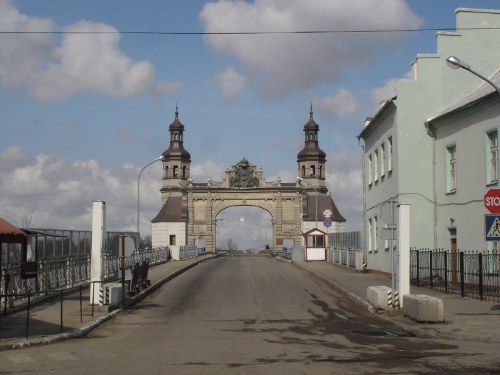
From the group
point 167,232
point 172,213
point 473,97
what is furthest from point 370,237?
point 172,213

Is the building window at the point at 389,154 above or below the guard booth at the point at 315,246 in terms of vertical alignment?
above

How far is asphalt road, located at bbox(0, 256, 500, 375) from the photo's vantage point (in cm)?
1132

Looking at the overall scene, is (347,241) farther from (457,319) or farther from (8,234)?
(8,234)

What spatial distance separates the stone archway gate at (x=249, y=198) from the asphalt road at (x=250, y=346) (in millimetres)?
101296

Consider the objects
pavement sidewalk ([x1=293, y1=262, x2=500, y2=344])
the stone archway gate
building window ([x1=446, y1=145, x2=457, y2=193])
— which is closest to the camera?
pavement sidewalk ([x1=293, y1=262, x2=500, y2=344])

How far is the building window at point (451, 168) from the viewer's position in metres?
31.4

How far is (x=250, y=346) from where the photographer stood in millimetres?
13984

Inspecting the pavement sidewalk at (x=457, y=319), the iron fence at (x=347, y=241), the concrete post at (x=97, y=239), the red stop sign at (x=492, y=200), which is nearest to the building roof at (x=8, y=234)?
the concrete post at (x=97, y=239)

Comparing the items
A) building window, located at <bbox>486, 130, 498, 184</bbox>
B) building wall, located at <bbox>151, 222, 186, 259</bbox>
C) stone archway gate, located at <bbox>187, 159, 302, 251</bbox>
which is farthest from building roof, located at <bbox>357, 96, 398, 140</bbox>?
stone archway gate, located at <bbox>187, 159, 302, 251</bbox>

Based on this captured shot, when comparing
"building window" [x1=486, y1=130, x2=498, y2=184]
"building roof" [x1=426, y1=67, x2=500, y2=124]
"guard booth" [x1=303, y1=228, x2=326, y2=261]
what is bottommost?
"guard booth" [x1=303, y1=228, x2=326, y2=261]

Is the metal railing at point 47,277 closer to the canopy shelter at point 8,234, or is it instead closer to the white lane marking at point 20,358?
the canopy shelter at point 8,234

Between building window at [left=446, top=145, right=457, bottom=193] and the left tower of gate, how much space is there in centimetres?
8794

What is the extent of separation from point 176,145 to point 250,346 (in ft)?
420

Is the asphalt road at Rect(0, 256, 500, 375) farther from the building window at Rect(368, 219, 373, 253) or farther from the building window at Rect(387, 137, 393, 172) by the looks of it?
the building window at Rect(368, 219, 373, 253)
